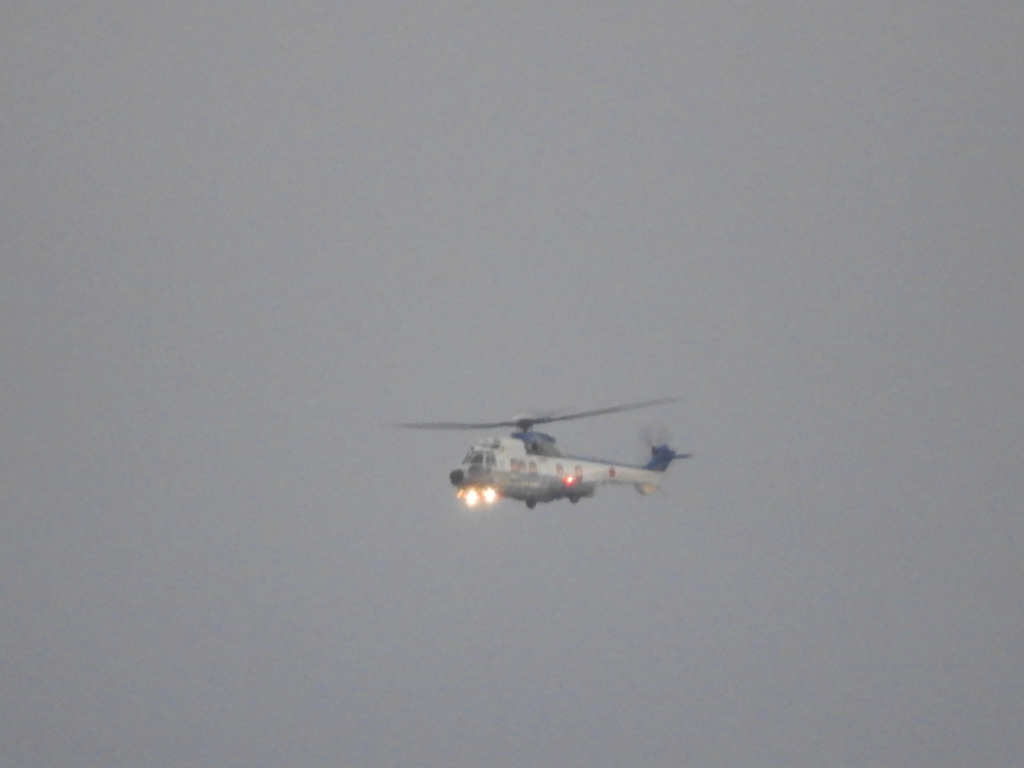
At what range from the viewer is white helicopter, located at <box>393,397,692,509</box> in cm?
8212

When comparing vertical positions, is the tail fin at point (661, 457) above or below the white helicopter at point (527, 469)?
above

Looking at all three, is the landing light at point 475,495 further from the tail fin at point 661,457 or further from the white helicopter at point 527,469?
the tail fin at point 661,457

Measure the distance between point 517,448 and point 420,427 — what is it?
6539 mm

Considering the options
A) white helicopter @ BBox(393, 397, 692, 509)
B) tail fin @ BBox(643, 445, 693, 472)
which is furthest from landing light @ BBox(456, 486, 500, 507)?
tail fin @ BBox(643, 445, 693, 472)

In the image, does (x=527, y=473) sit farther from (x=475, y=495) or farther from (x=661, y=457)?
(x=661, y=457)

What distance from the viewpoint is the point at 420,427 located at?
262 ft

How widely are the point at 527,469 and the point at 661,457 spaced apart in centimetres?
1276

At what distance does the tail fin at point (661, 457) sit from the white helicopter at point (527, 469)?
130 inches

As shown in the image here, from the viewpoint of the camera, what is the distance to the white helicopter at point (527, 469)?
269 ft

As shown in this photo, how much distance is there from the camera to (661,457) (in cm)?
9462

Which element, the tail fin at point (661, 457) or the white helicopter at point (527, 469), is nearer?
the white helicopter at point (527, 469)

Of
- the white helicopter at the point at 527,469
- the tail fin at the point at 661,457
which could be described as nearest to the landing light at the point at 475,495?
the white helicopter at the point at 527,469

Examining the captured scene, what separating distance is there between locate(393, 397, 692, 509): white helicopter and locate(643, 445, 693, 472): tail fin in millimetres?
3307

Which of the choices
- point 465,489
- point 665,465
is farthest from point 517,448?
point 665,465
